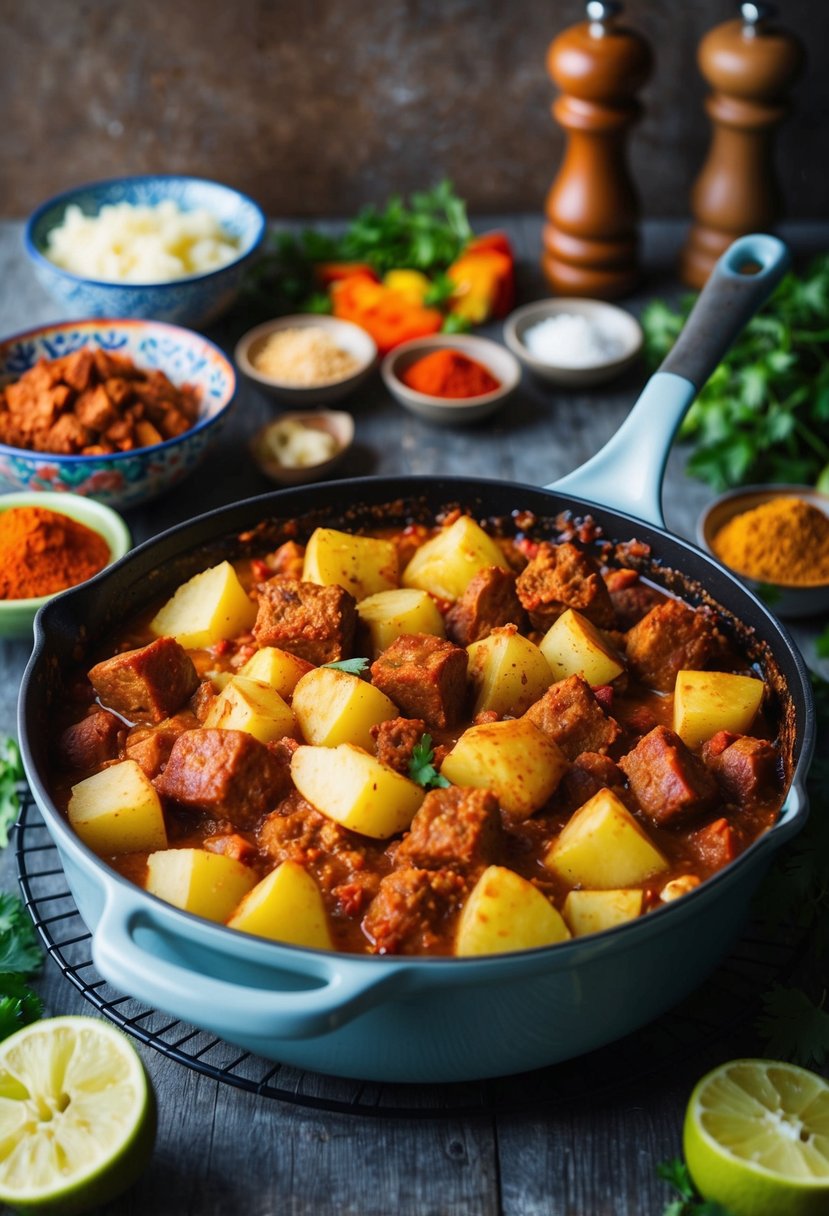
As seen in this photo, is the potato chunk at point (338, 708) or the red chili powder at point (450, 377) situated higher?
the potato chunk at point (338, 708)

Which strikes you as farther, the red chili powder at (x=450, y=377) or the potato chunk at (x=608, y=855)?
the red chili powder at (x=450, y=377)

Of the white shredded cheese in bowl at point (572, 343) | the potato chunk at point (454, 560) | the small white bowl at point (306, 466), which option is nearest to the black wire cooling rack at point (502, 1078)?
the potato chunk at point (454, 560)

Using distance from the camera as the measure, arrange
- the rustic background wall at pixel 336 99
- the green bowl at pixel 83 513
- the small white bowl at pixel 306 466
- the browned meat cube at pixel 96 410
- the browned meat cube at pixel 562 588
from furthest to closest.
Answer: the rustic background wall at pixel 336 99, the small white bowl at pixel 306 466, the browned meat cube at pixel 96 410, the green bowl at pixel 83 513, the browned meat cube at pixel 562 588

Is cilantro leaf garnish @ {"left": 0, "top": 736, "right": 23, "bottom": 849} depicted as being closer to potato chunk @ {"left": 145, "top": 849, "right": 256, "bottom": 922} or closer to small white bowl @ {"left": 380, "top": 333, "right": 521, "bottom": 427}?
potato chunk @ {"left": 145, "top": 849, "right": 256, "bottom": 922}

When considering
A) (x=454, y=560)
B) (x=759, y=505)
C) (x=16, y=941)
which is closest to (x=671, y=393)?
(x=454, y=560)

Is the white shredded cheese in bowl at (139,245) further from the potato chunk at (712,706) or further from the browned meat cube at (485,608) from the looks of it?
the potato chunk at (712,706)

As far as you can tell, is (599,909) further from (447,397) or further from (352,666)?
(447,397)

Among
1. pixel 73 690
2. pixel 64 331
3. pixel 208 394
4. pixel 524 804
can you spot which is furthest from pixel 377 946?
pixel 64 331

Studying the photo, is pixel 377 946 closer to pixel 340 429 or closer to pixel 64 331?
pixel 340 429

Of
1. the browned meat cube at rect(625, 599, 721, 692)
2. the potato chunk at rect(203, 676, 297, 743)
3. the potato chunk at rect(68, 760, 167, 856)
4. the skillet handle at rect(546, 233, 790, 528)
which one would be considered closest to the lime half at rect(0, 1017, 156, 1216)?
the potato chunk at rect(68, 760, 167, 856)
